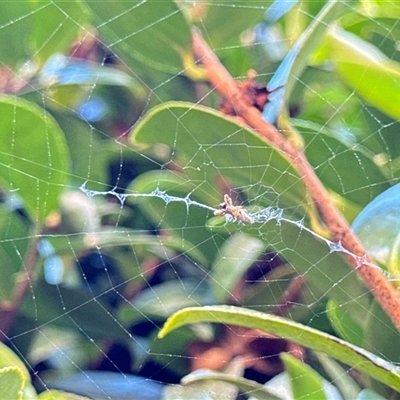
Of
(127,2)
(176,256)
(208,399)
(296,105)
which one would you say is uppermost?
(127,2)

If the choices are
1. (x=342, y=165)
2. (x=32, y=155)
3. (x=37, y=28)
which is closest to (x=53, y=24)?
(x=37, y=28)

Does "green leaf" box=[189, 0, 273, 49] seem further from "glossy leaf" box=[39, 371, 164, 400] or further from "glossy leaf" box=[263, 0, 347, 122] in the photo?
"glossy leaf" box=[39, 371, 164, 400]

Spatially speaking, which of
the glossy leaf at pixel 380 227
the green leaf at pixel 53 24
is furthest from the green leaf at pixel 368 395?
the green leaf at pixel 53 24

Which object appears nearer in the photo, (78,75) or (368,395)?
(368,395)

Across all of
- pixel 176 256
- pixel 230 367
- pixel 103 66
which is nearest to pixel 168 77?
pixel 103 66

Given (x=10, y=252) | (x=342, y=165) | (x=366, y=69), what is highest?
(x=366, y=69)

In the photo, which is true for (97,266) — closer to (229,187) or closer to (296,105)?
(229,187)

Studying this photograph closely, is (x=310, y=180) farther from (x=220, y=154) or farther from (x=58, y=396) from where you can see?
(x=58, y=396)
